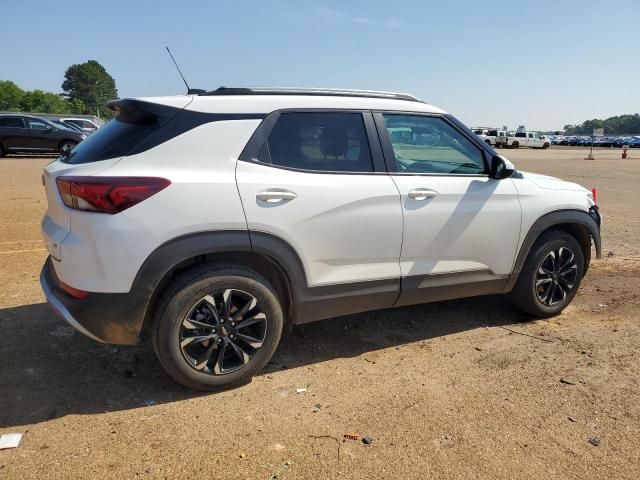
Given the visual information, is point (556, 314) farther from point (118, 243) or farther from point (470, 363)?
point (118, 243)

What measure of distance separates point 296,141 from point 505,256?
6.43 ft

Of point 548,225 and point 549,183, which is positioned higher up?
point 549,183

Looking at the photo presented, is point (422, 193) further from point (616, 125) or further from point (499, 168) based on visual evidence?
point (616, 125)

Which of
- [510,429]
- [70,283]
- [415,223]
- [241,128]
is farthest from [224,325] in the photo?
[510,429]

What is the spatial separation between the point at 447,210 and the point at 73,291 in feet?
8.32

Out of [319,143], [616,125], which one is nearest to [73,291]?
[319,143]

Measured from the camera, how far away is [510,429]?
2.88m

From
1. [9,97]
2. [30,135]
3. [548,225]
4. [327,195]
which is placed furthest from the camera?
[9,97]

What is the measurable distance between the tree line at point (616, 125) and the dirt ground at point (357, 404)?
144 m

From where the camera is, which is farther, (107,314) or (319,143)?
(319,143)

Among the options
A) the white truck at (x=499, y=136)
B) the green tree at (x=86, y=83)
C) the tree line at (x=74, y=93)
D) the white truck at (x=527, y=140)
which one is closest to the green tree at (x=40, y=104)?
the tree line at (x=74, y=93)

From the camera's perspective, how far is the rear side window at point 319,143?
3.27m

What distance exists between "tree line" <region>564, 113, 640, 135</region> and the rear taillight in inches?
5731

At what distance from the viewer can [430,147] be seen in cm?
395
